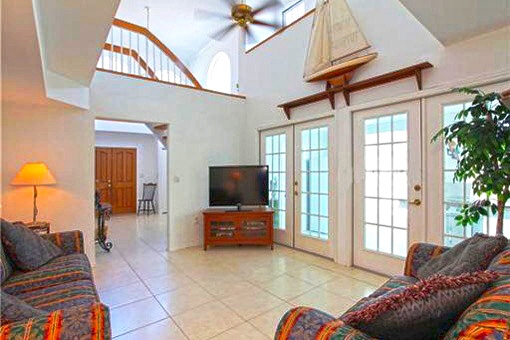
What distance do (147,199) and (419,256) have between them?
7.99 metres

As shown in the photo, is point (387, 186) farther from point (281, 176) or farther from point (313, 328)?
point (313, 328)

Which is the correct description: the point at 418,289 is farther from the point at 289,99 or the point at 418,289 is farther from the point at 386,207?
the point at 289,99

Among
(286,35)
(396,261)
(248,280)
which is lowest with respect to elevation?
(248,280)

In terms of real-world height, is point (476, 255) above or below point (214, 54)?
below

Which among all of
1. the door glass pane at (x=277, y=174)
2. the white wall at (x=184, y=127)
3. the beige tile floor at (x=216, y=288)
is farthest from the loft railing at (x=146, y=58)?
the beige tile floor at (x=216, y=288)

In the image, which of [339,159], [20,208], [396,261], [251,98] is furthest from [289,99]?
[20,208]

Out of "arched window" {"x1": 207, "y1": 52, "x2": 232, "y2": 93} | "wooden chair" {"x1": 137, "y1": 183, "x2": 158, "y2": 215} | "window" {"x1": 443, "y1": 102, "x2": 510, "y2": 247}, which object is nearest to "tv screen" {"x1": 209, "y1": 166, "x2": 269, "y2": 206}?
"window" {"x1": 443, "y1": 102, "x2": 510, "y2": 247}

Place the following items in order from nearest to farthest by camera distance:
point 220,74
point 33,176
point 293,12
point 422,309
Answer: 1. point 422,309
2. point 33,176
3. point 293,12
4. point 220,74

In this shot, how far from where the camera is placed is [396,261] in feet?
10.2

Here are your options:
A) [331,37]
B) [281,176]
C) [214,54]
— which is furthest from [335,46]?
[214,54]

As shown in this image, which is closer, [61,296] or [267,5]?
[61,296]

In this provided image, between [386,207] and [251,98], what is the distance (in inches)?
121

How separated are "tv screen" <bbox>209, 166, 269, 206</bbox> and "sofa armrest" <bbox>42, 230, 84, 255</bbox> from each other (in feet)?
6.77

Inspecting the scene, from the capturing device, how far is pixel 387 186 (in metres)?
3.24
